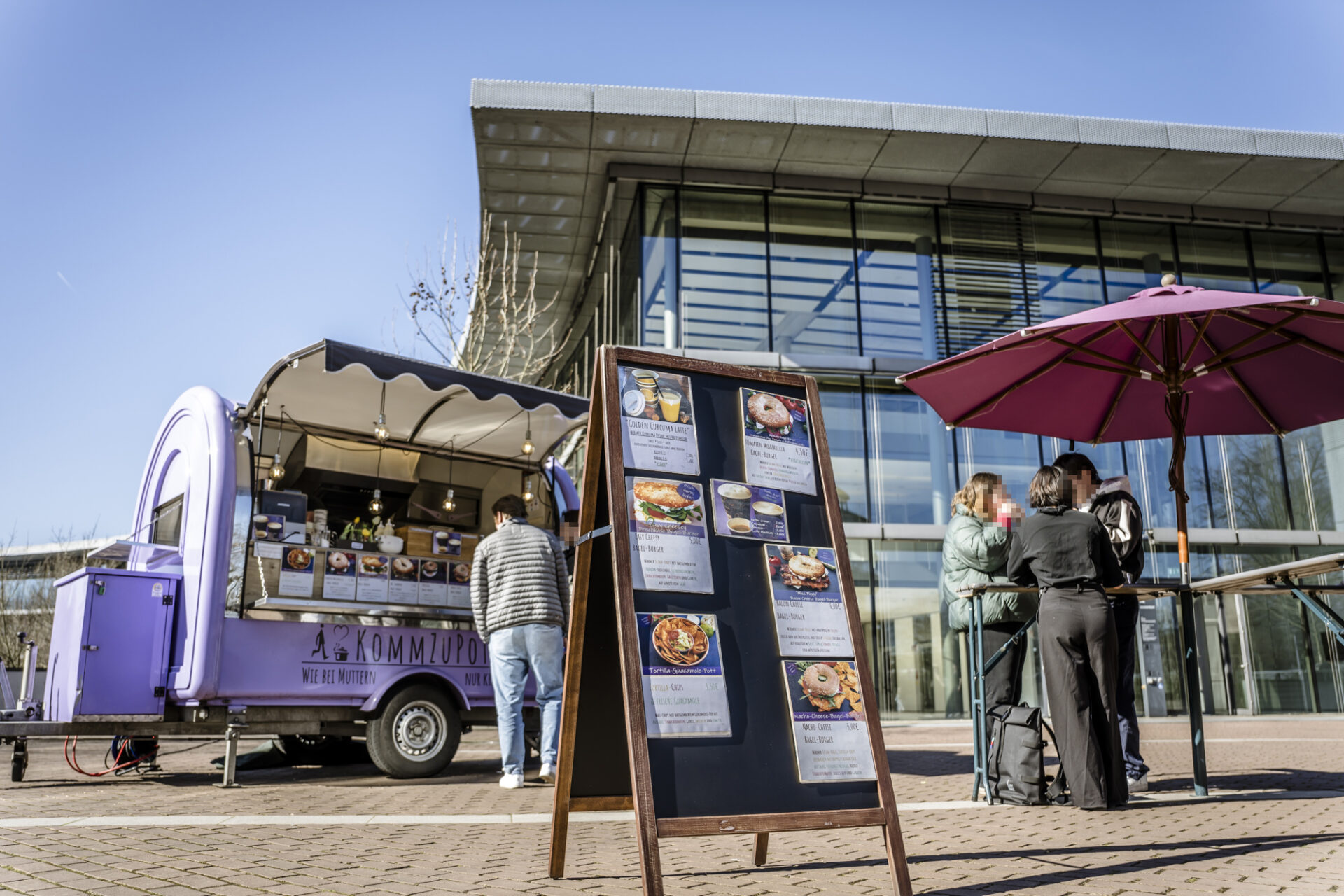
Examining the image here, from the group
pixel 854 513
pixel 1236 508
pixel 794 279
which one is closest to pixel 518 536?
pixel 854 513

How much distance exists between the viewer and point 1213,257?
19.3 meters

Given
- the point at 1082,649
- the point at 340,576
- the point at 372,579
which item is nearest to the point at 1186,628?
the point at 1082,649

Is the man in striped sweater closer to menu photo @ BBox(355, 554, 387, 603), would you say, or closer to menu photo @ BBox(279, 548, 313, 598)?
menu photo @ BBox(355, 554, 387, 603)

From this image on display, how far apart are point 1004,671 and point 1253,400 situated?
2.62 meters

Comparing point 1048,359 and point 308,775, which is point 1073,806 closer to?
point 1048,359

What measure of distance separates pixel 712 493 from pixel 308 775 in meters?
5.91

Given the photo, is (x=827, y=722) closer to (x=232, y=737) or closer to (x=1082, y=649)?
(x=1082, y=649)

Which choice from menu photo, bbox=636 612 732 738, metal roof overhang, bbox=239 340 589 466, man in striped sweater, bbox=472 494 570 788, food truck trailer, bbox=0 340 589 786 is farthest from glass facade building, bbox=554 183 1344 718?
menu photo, bbox=636 612 732 738

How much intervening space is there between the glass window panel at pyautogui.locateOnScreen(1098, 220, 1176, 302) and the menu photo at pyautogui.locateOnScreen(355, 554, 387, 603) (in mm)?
15338

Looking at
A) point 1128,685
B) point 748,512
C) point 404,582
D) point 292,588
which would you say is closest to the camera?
point 748,512

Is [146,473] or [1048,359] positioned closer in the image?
[1048,359]

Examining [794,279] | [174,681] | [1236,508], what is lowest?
[174,681]

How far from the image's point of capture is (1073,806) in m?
5.63

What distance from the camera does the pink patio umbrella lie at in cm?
605
